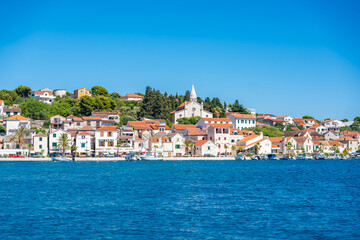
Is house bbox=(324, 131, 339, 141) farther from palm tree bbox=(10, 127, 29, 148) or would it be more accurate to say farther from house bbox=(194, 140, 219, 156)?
palm tree bbox=(10, 127, 29, 148)

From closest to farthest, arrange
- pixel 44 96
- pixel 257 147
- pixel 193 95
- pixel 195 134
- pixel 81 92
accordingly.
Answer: pixel 195 134, pixel 257 147, pixel 193 95, pixel 44 96, pixel 81 92

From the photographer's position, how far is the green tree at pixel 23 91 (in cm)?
13738

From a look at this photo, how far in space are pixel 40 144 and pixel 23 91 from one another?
185 feet

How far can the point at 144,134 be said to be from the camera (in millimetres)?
95000

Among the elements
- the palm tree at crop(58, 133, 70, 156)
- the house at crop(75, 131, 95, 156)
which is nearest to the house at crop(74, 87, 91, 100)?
the house at crop(75, 131, 95, 156)

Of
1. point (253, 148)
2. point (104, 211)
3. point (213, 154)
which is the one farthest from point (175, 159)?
point (104, 211)

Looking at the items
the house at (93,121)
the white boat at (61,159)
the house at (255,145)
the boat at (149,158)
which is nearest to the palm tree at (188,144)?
the boat at (149,158)

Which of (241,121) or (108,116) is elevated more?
(108,116)

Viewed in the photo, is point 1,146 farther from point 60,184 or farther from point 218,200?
point 218,200

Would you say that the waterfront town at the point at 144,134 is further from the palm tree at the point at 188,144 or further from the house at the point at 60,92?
the house at the point at 60,92

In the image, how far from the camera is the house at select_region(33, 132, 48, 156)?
86.9m

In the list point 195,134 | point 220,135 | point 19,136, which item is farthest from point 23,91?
point 220,135

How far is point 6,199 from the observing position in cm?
3030

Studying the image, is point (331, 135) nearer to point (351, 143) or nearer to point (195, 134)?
point (351, 143)
